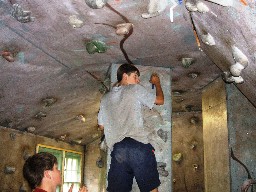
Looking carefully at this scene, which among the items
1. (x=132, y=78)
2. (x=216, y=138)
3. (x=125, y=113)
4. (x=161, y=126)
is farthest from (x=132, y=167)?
(x=216, y=138)

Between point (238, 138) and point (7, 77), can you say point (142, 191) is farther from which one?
point (7, 77)

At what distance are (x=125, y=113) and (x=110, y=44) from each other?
101 cm

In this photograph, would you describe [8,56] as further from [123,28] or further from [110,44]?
[123,28]

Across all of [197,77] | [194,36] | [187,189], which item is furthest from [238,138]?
[187,189]

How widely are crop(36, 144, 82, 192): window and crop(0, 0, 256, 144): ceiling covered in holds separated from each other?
9.39ft

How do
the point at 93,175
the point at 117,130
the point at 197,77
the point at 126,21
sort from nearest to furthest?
the point at 117,130 < the point at 126,21 < the point at 197,77 < the point at 93,175

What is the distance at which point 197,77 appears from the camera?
13.6ft

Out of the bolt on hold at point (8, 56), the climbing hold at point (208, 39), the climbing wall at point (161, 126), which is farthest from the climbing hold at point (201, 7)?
the bolt on hold at point (8, 56)

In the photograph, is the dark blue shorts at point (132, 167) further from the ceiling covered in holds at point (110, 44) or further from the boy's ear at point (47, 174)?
the ceiling covered in holds at point (110, 44)

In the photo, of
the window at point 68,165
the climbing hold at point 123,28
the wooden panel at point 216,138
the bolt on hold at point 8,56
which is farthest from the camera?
the window at point 68,165

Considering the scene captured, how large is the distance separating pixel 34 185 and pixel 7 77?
2.20 metres

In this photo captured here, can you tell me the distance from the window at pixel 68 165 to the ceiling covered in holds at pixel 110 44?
9.39 ft

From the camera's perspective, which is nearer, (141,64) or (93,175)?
(141,64)

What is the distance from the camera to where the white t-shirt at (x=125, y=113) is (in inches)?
92.4
